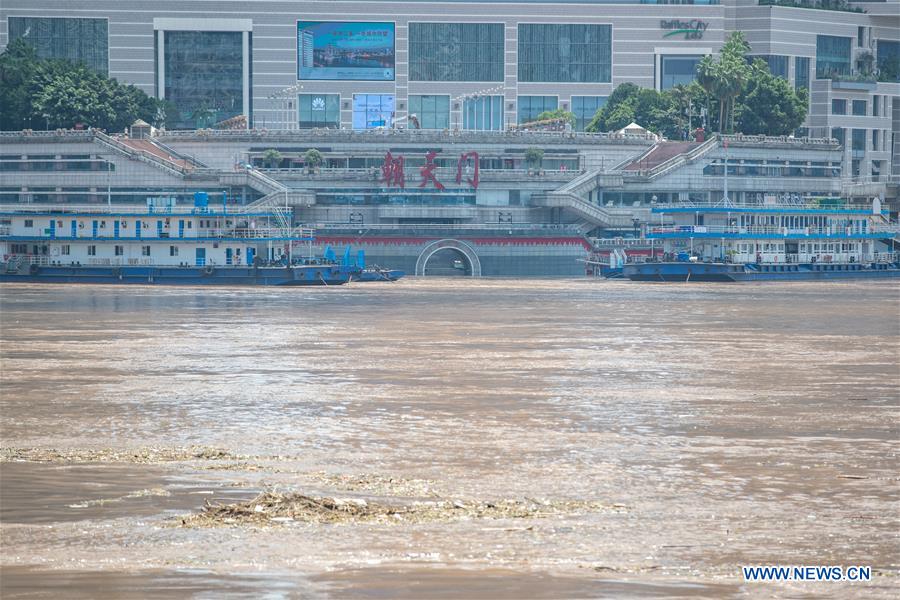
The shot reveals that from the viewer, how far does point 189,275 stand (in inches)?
5443

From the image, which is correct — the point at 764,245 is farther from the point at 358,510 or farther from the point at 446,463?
the point at 358,510

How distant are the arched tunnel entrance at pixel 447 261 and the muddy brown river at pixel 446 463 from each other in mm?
91689

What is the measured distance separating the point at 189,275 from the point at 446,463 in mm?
101526

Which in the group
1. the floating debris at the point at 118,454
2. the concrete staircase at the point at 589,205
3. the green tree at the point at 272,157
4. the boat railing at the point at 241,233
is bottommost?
the floating debris at the point at 118,454

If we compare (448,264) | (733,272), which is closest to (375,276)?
(448,264)

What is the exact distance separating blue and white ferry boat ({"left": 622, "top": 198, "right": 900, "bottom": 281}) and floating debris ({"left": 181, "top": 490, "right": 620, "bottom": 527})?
11349 centimetres

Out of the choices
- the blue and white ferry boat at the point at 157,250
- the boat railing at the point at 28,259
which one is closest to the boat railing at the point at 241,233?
the blue and white ferry boat at the point at 157,250

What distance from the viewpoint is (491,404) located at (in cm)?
5047

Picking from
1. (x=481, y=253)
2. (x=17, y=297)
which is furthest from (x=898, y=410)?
(x=481, y=253)

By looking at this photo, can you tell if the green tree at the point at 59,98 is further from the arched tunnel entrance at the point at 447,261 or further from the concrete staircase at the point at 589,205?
the concrete staircase at the point at 589,205

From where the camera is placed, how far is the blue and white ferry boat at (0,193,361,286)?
138 m

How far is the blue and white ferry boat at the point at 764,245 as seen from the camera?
5822 inches

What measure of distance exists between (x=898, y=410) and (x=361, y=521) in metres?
22.6

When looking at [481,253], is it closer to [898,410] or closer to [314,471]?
[898,410]
